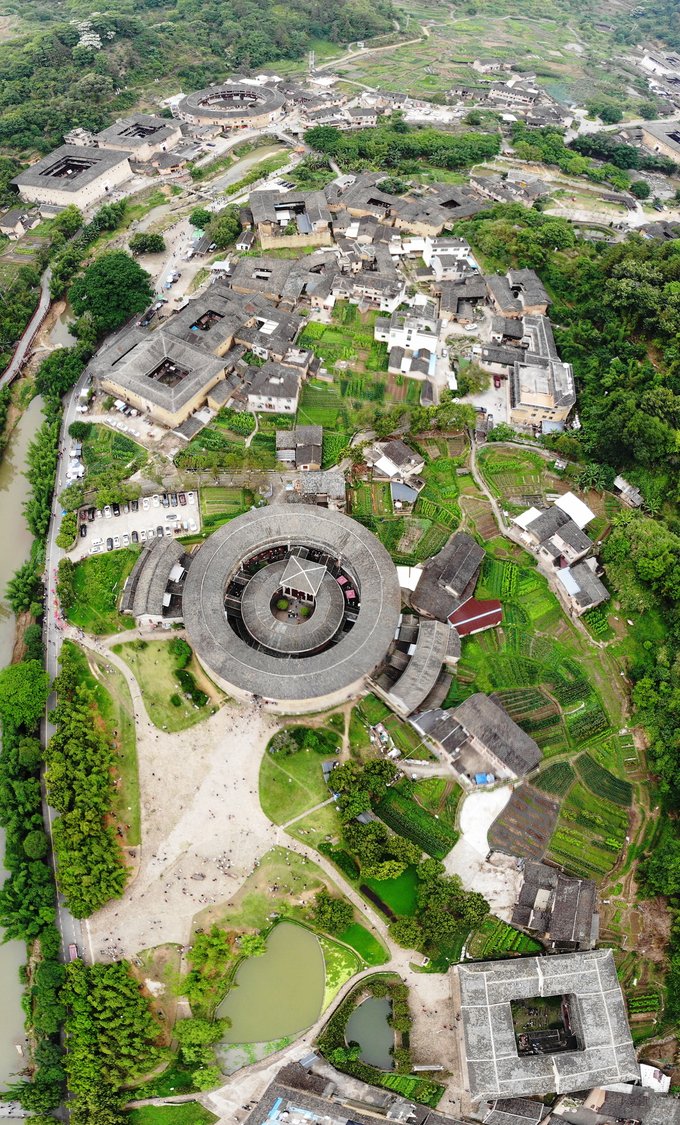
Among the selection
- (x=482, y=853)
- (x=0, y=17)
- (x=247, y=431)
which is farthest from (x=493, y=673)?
(x=0, y=17)

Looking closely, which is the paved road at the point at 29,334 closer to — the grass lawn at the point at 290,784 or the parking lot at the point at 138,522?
the parking lot at the point at 138,522

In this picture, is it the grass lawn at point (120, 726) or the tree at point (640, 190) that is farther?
the tree at point (640, 190)

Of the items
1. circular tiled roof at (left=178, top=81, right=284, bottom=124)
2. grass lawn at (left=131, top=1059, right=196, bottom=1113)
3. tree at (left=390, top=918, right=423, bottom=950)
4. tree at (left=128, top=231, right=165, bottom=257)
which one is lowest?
grass lawn at (left=131, top=1059, right=196, bottom=1113)

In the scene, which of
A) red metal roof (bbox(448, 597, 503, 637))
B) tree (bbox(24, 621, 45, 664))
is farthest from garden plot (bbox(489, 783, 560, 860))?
tree (bbox(24, 621, 45, 664))

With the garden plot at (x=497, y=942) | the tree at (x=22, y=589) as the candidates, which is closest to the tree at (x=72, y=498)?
the tree at (x=22, y=589)

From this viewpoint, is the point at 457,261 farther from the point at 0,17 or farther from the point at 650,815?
the point at 0,17

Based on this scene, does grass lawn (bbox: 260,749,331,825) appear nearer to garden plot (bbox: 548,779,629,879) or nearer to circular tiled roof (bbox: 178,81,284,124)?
garden plot (bbox: 548,779,629,879)
